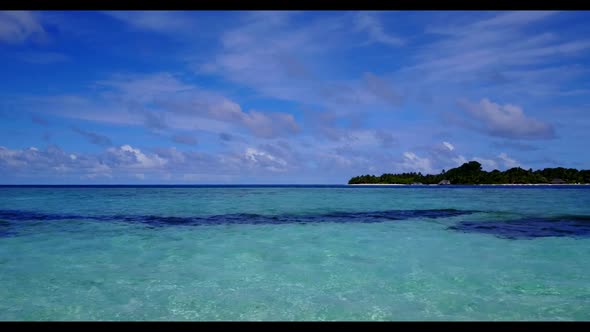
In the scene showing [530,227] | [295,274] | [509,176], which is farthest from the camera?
[509,176]

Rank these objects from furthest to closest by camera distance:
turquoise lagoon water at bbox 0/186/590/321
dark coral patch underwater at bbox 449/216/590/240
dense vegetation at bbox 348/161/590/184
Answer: dense vegetation at bbox 348/161/590/184 → dark coral patch underwater at bbox 449/216/590/240 → turquoise lagoon water at bbox 0/186/590/321

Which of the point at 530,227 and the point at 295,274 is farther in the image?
the point at 530,227

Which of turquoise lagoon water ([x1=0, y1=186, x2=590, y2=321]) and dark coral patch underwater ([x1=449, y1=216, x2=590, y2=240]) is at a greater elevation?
dark coral patch underwater ([x1=449, y1=216, x2=590, y2=240])

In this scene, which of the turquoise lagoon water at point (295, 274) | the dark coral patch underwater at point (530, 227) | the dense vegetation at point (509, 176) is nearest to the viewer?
the turquoise lagoon water at point (295, 274)

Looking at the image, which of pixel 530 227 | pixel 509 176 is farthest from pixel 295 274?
pixel 509 176

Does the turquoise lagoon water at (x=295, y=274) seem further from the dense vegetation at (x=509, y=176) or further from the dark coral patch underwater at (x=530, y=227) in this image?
the dense vegetation at (x=509, y=176)

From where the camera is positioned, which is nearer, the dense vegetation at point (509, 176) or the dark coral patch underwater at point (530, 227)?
the dark coral patch underwater at point (530, 227)

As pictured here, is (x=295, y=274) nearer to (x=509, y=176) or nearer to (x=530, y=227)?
(x=530, y=227)

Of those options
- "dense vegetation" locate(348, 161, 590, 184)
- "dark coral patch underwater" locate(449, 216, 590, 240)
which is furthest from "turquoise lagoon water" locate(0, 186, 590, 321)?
"dense vegetation" locate(348, 161, 590, 184)

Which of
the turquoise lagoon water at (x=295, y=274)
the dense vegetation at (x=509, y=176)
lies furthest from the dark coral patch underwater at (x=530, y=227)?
the dense vegetation at (x=509, y=176)

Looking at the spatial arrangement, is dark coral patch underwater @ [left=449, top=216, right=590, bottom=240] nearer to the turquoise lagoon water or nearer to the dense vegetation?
the turquoise lagoon water

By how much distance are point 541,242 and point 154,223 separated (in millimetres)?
15301
